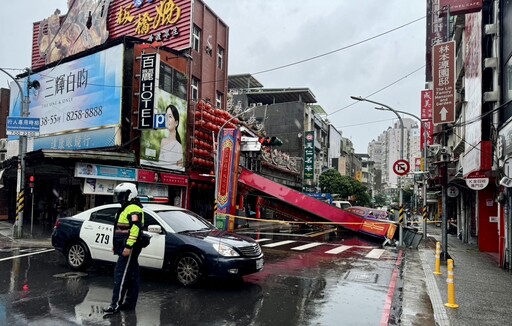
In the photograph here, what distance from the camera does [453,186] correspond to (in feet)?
74.4

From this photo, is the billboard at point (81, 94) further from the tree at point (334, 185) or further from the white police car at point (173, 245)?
the tree at point (334, 185)

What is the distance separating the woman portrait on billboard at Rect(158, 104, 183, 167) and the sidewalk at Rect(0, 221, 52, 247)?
6.47 metres

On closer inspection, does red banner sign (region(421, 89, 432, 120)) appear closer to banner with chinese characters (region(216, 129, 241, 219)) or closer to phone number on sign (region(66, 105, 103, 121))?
banner with chinese characters (region(216, 129, 241, 219))

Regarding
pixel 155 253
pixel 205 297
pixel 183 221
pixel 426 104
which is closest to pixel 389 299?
pixel 205 297

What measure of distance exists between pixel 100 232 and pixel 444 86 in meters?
14.6

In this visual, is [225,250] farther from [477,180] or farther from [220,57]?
[220,57]

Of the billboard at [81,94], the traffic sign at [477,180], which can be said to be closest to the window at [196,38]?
the billboard at [81,94]

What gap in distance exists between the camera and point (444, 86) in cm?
1773

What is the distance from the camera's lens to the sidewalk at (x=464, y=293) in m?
6.76

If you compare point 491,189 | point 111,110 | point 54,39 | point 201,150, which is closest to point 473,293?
point 491,189

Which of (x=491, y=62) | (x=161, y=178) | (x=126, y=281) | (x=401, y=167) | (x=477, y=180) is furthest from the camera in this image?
(x=161, y=178)

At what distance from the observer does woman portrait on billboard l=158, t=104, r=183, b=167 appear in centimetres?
2300

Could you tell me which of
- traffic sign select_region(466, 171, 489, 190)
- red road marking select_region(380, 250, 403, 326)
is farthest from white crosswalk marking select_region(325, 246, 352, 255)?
traffic sign select_region(466, 171, 489, 190)

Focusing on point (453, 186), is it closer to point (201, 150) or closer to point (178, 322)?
point (201, 150)
